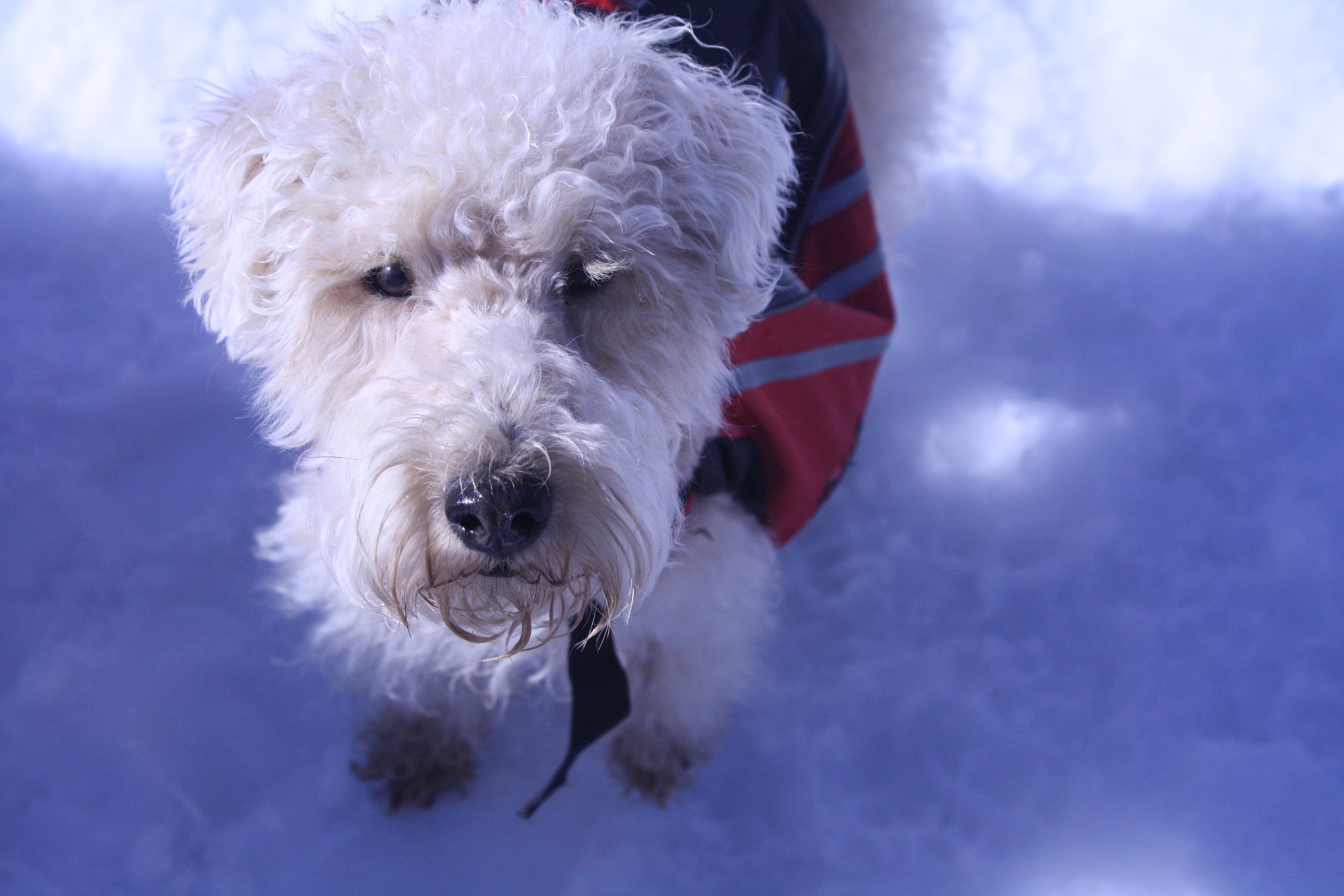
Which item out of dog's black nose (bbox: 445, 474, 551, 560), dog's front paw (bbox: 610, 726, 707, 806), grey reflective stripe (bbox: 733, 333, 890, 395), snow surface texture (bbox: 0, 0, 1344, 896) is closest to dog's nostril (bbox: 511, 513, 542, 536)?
dog's black nose (bbox: 445, 474, 551, 560)

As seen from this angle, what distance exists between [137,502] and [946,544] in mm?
2460

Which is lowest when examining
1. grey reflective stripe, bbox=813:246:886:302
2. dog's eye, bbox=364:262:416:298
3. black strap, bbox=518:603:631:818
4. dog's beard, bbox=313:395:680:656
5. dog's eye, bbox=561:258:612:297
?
black strap, bbox=518:603:631:818

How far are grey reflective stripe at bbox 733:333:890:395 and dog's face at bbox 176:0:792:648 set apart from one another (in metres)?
0.32

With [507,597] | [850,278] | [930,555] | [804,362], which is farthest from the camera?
[930,555]

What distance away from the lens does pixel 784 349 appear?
2041mm

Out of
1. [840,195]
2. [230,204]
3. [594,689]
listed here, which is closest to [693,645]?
[594,689]

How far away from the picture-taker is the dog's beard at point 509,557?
121 cm

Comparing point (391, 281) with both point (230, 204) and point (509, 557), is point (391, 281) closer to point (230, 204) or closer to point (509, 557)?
point (230, 204)

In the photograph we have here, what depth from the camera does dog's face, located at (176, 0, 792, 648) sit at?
4.07ft

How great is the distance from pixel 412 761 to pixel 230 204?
1425mm

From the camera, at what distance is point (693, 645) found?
6.96 ft

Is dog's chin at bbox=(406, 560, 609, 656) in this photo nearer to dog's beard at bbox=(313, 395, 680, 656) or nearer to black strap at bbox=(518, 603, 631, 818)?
dog's beard at bbox=(313, 395, 680, 656)

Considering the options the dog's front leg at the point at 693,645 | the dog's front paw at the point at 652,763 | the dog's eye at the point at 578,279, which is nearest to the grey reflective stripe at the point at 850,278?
the dog's front leg at the point at 693,645

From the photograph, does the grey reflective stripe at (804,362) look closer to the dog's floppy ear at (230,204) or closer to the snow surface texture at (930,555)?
the snow surface texture at (930,555)
